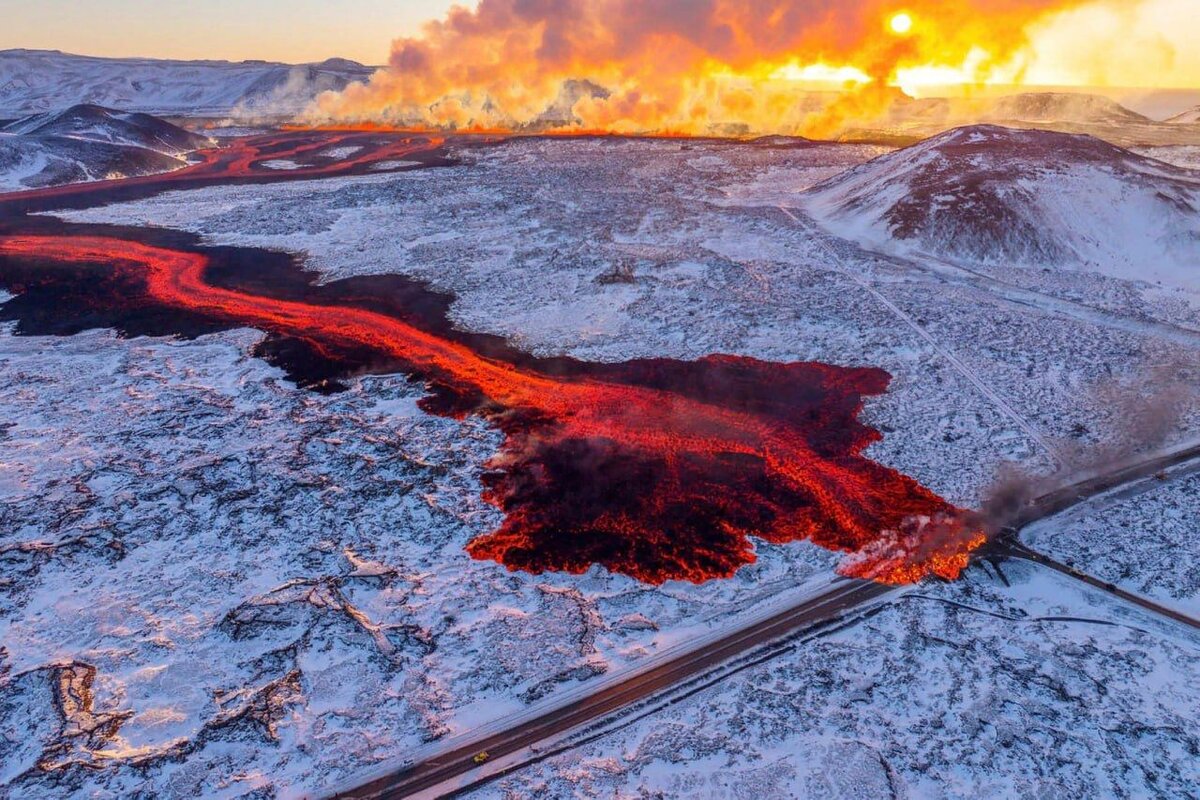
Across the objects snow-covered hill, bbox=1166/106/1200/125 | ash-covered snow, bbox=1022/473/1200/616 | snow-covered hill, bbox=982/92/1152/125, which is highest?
snow-covered hill, bbox=982/92/1152/125

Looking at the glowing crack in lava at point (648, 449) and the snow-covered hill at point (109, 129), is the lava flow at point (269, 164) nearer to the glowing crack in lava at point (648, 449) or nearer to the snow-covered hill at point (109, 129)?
the snow-covered hill at point (109, 129)

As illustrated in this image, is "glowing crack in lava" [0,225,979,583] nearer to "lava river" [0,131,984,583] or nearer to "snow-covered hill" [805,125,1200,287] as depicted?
"lava river" [0,131,984,583]

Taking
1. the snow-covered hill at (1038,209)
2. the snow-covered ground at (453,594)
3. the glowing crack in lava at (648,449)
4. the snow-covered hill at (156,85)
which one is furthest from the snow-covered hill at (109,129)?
the snow-covered hill at (1038,209)

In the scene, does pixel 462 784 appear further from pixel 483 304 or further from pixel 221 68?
pixel 221 68

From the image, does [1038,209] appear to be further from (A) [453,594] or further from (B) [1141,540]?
(A) [453,594]

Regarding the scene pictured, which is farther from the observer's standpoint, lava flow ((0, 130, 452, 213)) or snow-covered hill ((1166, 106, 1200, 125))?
snow-covered hill ((1166, 106, 1200, 125))

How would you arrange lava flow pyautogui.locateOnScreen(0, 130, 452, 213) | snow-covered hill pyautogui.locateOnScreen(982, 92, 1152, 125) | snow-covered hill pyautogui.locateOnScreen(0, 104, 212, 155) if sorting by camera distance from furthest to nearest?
1. snow-covered hill pyautogui.locateOnScreen(982, 92, 1152, 125)
2. snow-covered hill pyautogui.locateOnScreen(0, 104, 212, 155)
3. lava flow pyautogui.locateOnScreen(0, 130, 452, 213)

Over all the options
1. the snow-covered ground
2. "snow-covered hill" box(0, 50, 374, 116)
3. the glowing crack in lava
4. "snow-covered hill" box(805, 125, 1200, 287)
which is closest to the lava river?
the glowing crack in lava
